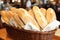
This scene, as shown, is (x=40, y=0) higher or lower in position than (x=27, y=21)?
lower

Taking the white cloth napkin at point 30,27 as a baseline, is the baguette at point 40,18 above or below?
above

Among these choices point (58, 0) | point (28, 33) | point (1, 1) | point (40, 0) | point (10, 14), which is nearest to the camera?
point (28, 33)

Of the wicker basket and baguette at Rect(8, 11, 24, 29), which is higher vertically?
baguette at Rect(8, 11, 24, 29)

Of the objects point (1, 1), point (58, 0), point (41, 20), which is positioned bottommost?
point (58, 0)

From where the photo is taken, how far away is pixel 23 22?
65cm

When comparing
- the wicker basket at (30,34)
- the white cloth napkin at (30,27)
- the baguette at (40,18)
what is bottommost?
the wicker basket at (30,34)

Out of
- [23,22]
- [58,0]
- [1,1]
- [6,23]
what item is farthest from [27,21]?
[58,0]

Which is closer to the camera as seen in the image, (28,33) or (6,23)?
(28,33)

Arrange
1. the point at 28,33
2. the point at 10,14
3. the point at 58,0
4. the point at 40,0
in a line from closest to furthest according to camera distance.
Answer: the point at 28,33 < the point at 10,14 < the point at 40,0 < the point at 58,0

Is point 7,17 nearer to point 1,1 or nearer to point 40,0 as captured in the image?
point 1,1

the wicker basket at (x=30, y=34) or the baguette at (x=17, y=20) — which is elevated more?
the baguette at (x=17, y=20)

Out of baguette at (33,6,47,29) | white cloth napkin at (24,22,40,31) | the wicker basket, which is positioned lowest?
the wicker basket

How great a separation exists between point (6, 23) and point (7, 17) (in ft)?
0.11

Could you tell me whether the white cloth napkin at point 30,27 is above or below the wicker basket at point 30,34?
above
